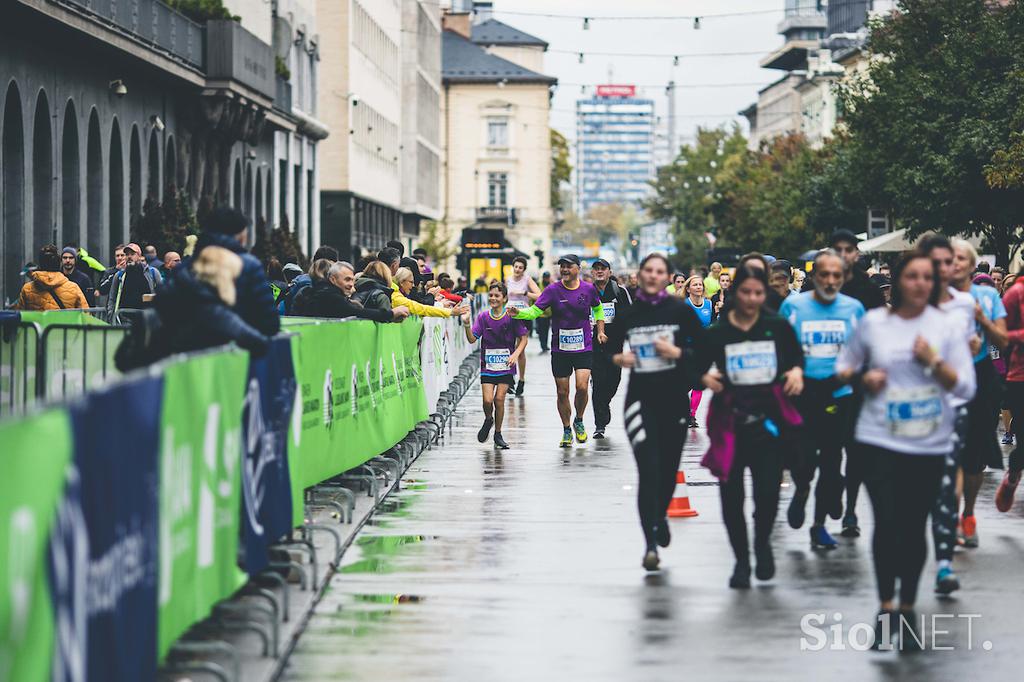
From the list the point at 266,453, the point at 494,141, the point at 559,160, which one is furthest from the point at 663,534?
the point at 559,160

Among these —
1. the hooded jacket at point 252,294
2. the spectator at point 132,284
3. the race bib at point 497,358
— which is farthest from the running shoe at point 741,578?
the spectator at point 132,284

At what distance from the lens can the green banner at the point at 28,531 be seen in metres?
5.34

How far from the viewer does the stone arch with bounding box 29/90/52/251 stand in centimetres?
3238

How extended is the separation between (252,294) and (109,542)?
175 inches

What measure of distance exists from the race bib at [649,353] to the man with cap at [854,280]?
70.7 inches

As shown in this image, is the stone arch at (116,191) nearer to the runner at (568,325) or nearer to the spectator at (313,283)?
the runner at (568,325)

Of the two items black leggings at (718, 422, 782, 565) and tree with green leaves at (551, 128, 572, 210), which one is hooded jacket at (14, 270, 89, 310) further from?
tree with green leaves at (551, 128, 572, 210)

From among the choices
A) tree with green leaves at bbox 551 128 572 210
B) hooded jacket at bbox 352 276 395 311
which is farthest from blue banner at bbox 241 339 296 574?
tree with green leaves at bbox 551 128 572 210

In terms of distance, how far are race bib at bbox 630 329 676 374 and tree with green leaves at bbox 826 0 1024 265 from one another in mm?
31116

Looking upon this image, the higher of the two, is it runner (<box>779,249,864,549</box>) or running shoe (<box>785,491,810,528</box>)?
runner (<box>779,249,864,549</box>)

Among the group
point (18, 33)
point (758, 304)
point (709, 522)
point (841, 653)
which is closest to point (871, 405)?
point (841, 653)

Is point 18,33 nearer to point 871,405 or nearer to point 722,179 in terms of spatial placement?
point 871,405

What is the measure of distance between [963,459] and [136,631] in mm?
6608

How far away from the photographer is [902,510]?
930 cm
